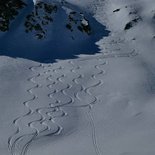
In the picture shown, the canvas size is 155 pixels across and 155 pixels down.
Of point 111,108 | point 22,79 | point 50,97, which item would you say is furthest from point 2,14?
point 111,108

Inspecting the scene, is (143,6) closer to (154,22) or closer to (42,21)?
(154,22)

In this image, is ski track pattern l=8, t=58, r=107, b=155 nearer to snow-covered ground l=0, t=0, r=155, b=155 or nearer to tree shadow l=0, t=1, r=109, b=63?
snow-covered ground l=0, t=0, r=155, b=155

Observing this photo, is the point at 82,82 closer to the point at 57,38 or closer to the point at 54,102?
the point at 54,102

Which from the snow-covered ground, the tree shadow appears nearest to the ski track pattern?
the snow-covered ground

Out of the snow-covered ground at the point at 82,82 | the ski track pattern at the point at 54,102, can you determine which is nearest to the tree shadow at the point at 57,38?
the snow-covered ground at the point at 82,82

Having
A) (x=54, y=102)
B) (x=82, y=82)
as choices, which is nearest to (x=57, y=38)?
(x=82, y=82)
